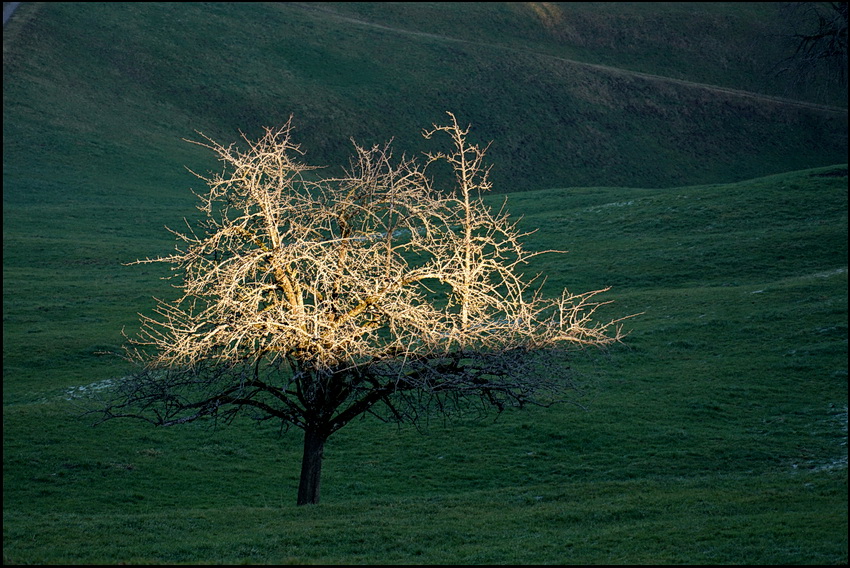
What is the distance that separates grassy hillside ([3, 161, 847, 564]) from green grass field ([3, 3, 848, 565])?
0.32 ft

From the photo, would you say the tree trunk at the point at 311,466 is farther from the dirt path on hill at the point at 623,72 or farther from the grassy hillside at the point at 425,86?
the dirt path on hill at the point at 623,72

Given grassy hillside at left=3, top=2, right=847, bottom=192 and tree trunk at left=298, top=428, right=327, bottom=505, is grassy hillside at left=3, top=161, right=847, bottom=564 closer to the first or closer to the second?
tree trunk at left=298, top=428, right=327, bottom=505

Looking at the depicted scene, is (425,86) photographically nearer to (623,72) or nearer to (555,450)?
(623,72)

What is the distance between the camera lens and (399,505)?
58.8ft

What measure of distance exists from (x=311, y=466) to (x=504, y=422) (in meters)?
9.49

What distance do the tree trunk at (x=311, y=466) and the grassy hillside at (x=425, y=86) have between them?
177 feet

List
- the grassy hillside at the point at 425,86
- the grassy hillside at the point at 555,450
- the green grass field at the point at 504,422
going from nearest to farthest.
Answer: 1. the grassy hillside at the point at 555,450
2. the green grass field at the point at 504,422
3. the grassy hillside at the point at 425,86

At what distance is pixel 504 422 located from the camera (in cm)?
2542

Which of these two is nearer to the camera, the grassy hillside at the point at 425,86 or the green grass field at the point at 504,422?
the green grass field at the point at 504,422

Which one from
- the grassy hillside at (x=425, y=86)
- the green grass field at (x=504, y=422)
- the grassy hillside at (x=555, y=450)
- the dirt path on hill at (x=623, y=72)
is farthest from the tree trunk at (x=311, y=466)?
the dirt path on hill at (x=623, y=72)

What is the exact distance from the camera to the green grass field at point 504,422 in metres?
14.4

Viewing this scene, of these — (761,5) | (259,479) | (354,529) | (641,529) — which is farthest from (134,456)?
(761,5)

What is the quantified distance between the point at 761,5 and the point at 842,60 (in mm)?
106150

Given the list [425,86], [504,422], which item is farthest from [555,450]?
[425,86]
